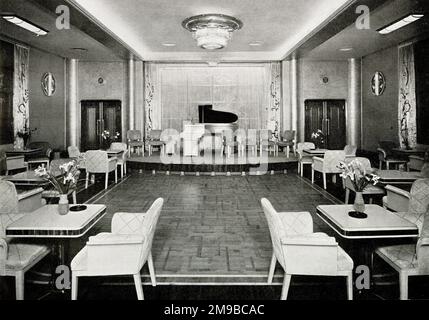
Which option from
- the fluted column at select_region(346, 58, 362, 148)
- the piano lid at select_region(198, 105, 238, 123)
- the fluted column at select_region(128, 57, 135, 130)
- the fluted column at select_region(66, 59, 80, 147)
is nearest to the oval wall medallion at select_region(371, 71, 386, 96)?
the fluted column at select_region(346, 58, 362, 148)

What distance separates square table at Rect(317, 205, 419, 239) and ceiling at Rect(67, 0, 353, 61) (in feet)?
14.8

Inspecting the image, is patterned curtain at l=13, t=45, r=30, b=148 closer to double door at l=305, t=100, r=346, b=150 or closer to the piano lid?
the piano lid

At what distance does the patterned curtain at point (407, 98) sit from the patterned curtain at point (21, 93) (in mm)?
10113

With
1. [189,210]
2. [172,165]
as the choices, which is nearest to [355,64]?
[172,165]

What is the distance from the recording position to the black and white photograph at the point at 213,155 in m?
3.24

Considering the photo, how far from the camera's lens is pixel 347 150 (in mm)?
9156

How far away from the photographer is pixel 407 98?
10.6m

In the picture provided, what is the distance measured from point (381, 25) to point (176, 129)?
7.60 metres

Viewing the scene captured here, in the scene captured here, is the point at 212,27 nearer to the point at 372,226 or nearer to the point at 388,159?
the point at 388,159

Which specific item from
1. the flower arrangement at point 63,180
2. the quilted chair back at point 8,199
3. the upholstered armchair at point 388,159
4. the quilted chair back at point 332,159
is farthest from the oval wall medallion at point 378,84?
the quilted chair back at point 8,199

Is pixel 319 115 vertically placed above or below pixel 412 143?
above

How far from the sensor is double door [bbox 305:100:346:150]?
1362 centimetres

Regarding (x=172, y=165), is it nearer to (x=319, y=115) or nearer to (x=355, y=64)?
(x=319, y=115)

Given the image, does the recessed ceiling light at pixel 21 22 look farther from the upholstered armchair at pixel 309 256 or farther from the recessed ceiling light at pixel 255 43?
the upholstered armchair at pixel 309 256
